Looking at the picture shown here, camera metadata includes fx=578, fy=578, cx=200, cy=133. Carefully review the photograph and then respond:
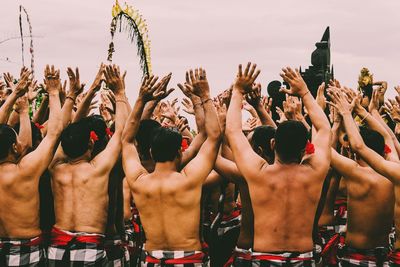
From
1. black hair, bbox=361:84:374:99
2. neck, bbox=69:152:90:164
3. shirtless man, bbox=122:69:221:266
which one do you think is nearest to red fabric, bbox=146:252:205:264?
shirtless man, bbox=122:69:221:266

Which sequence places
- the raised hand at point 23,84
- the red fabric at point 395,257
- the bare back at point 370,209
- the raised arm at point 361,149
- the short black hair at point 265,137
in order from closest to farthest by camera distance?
1. the raised arm at point 361,149
2. the red fabric at point 395,257
3. the bare back at point 370,209
4. the short black hair at point 265,137
5. the raised hand at point 23,84

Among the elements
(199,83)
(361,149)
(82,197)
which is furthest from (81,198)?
(361,149)

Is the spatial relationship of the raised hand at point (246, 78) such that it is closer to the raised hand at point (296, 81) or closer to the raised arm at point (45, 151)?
the raised hand at point (296, 81)

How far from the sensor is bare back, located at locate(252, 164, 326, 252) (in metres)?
4.75

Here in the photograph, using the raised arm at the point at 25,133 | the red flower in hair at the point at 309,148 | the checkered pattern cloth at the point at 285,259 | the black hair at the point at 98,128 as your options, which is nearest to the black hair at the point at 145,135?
the black hair at the point at 98,128

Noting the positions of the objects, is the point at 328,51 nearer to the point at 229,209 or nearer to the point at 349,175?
the point at 229,209

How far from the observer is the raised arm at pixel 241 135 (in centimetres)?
484

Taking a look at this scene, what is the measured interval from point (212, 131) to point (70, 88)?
5.86 feet

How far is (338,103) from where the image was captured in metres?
5.68

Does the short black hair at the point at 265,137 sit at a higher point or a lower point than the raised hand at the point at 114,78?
lower

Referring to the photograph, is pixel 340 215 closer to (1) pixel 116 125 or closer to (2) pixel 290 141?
(2) pixel 290 141

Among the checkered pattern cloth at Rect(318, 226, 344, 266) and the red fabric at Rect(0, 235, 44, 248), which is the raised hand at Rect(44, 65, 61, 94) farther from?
the checkered pattern cloth at Rect(318, 226, 344, 266)

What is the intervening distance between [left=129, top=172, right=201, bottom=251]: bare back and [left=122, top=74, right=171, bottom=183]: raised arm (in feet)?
0.52

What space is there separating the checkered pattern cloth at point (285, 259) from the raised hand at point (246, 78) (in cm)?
145
